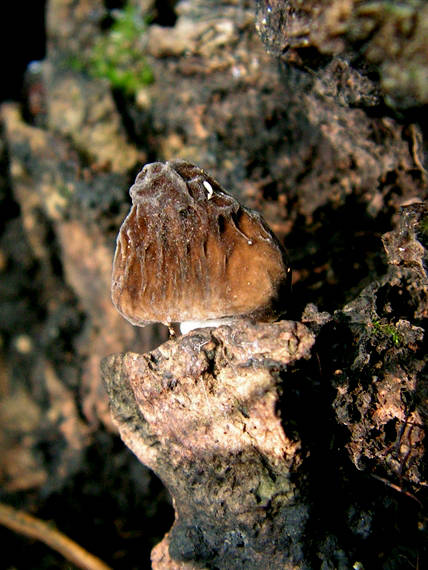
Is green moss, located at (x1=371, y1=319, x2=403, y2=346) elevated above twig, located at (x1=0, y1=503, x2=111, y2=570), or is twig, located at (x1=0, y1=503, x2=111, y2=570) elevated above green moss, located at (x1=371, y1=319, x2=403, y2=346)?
green moss, located at (x1=371, y1=319, x2=403, y2=346)

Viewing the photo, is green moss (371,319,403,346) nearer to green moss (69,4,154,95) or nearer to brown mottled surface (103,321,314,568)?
brown mottled surface (103,321,314,568)

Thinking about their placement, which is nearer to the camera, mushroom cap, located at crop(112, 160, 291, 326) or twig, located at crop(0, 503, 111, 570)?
mushroom cap, located at crop(112, 160, 291, 326)

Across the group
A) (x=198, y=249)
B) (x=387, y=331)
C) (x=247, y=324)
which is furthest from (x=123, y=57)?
(x=387, y=331)

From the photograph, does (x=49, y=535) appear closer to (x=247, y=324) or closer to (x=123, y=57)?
(x=247, y=324)

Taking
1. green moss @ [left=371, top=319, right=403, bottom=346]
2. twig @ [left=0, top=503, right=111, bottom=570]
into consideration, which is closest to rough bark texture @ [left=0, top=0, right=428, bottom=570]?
green moss @ [left=371, top=319, right=403, bottom=346]

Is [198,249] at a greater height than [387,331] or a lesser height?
greater

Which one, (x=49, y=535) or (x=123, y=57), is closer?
(x=123, y=57)

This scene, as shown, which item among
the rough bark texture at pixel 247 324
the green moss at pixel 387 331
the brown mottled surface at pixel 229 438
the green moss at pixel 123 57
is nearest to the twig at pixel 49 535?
the rough bark texture at pixel 247 324
